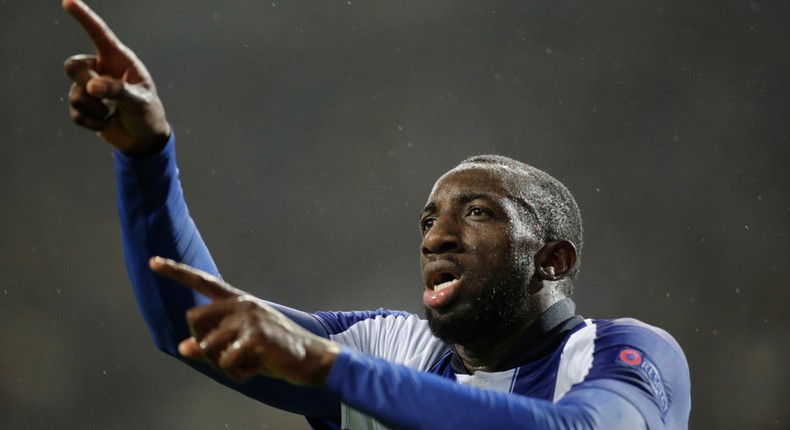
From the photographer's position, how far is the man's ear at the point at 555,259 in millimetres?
2697

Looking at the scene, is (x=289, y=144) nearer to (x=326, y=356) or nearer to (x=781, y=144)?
(x=781, y=144)

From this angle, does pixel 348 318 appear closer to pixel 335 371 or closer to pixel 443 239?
pixel 443 239

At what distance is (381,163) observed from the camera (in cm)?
653

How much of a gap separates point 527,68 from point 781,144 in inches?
68.8

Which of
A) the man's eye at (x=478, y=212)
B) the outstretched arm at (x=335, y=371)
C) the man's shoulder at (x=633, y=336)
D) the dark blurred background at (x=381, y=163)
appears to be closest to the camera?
the outstretched arm at (x=335, y=371)

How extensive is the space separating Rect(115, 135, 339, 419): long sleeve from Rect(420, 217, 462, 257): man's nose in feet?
1.78

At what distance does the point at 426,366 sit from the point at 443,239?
1.32 feet

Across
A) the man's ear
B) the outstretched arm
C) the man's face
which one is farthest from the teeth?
the outstretched arm

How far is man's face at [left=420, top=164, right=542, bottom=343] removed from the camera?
253cm

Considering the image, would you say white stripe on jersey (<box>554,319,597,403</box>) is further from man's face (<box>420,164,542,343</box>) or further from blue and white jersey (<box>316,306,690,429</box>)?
→ man's face (<box>420,164,542,343</box>)

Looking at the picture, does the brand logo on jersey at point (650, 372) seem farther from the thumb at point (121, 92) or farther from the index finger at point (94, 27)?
the index finger at point (94, 27)

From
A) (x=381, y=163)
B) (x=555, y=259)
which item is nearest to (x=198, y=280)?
(x=555, y=259)

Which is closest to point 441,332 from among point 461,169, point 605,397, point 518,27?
point 461,169

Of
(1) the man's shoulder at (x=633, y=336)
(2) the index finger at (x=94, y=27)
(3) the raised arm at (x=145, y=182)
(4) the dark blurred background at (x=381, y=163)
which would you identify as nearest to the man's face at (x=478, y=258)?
(1) the man's shoulder at (x=633, y=336)
